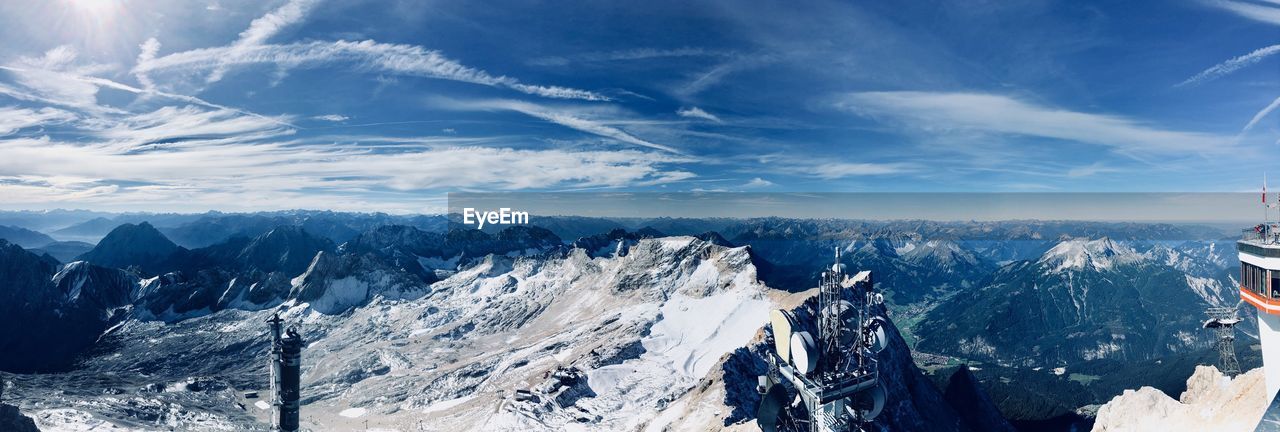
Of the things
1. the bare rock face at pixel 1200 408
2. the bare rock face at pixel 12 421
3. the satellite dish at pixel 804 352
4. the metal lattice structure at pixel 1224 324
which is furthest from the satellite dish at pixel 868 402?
the bare rock face at pixel 12 421

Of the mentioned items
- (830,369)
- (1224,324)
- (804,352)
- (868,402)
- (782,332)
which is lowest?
(1224,324)

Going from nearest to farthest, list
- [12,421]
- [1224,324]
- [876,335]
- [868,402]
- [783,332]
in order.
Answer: [876,335] → [868,402] → [783,332] → [1224,324] → [12,421]

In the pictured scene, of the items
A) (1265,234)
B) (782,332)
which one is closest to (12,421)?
(782,332)

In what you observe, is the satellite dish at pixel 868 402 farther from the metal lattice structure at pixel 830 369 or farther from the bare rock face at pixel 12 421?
the bare rock face at pixel 12 421

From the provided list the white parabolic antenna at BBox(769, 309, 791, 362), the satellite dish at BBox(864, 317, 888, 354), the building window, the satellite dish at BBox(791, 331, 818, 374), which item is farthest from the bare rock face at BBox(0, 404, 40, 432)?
the building window

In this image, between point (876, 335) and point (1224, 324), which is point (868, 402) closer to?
point (876, 335)

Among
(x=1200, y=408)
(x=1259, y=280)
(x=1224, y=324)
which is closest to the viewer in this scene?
(x=1259, y=280)

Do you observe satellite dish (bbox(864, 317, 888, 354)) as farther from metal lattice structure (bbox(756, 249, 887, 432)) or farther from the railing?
the railing

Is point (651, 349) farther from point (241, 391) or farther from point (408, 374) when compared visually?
point (241, 391)
